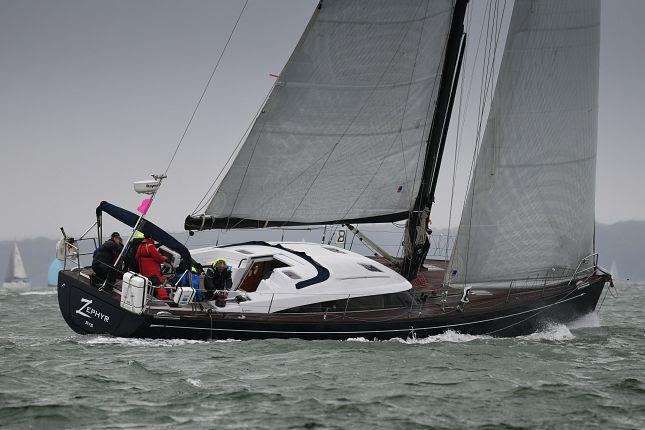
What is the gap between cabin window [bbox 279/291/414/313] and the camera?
16891 mm

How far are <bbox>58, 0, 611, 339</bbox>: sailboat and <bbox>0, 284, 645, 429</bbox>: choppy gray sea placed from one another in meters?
2.43

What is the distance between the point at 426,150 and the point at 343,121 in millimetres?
1854

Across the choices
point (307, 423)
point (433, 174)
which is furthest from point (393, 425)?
point (433, 174)

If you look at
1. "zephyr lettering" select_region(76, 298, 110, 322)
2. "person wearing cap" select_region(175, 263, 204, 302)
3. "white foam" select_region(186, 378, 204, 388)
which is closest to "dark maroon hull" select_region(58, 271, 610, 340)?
"zephyr lettering" select_region(76, 298, 110, 322)

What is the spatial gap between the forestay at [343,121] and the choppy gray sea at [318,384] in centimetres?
382

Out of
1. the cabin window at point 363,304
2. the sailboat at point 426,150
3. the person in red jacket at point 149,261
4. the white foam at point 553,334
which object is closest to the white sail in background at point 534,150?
the sailboat at point 426,150

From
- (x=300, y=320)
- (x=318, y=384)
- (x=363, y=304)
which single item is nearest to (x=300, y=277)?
(x=300, y=320)

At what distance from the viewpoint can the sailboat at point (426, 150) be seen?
62.0 ft

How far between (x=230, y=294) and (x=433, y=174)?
569 centimetres

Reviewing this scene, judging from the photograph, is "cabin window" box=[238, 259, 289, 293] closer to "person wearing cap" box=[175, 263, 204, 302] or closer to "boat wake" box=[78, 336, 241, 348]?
"person wearing cap" box=[175, 263, 204, 302]

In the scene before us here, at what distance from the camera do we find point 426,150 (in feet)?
63.9

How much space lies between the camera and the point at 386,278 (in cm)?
1805

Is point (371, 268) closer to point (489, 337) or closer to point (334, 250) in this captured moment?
point (334, 250)

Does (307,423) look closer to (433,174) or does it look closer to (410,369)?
(410,369)
